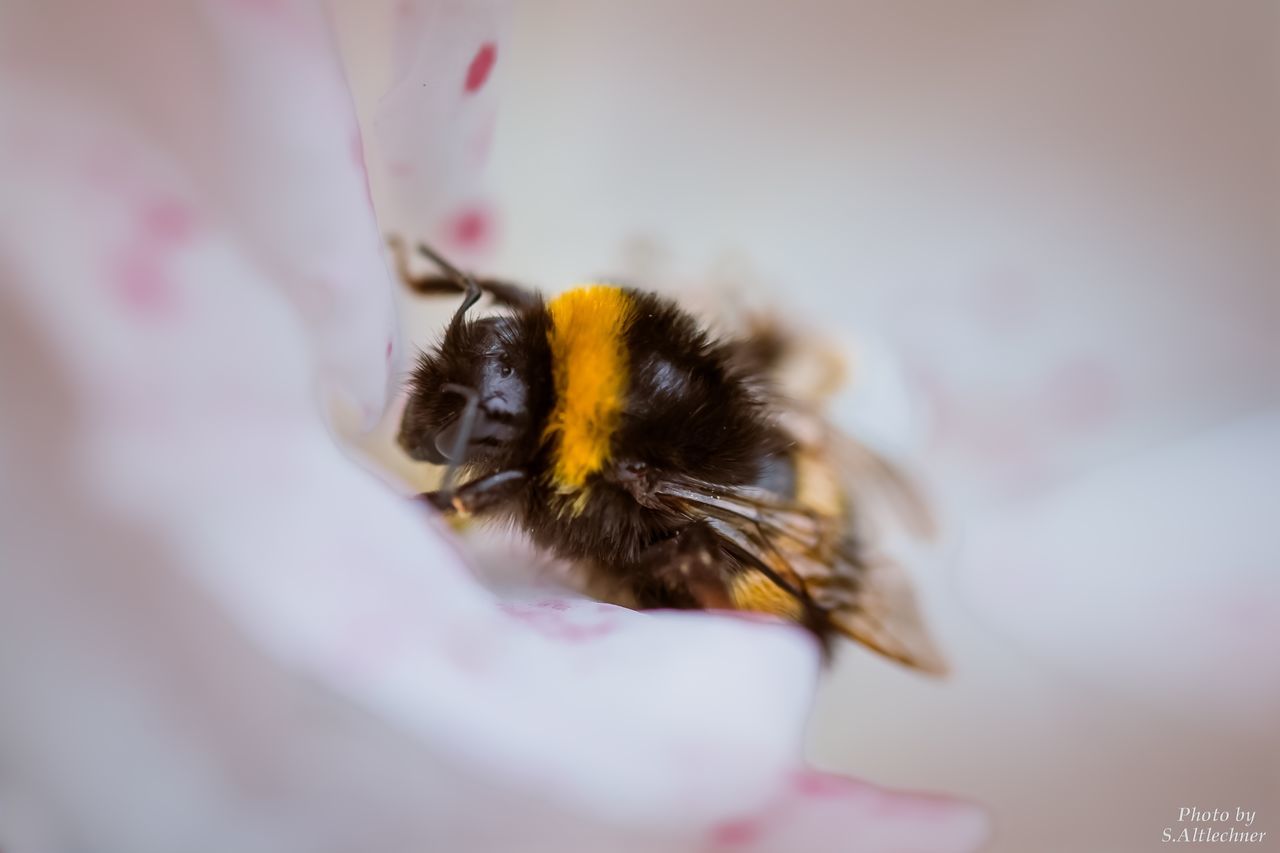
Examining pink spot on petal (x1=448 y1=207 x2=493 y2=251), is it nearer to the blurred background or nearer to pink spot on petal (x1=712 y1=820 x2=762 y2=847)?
the blurred background

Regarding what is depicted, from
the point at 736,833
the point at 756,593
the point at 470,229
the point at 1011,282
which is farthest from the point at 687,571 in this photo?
the point at 1011,282

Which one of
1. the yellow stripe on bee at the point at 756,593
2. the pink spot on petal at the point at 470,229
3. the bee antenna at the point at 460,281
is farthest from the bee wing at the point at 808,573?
the pink spot on petal at the point at 470,229

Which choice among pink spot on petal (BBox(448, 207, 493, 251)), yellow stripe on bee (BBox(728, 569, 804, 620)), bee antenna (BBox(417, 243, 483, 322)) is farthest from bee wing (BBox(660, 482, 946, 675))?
pink spot on petal (BBox(448, 207, 493, 251))

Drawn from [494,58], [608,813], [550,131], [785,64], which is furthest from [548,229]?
[608,813]

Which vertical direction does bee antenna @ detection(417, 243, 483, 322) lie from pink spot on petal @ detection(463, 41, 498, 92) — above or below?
below

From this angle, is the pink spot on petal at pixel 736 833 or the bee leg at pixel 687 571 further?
the bee leg at pixel 687 571

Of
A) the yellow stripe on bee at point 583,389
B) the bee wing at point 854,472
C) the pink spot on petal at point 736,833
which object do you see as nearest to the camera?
the pink spot on petal at point 736,833

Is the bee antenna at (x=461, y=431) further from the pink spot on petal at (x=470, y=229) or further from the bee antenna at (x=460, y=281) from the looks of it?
the pink spot on petal at (x=470, y=229)
